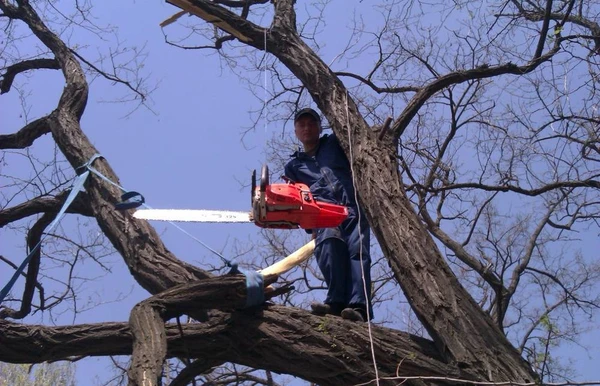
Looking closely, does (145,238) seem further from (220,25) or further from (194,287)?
(220,25)

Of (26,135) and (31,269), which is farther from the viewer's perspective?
(26,135)

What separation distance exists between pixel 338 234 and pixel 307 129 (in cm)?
87

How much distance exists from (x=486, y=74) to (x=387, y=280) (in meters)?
3.23

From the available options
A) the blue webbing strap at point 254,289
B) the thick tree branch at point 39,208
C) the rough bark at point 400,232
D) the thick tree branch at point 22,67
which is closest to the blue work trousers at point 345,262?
the rough bark at point 400,232

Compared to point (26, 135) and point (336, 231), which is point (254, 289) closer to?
point (336, 231)

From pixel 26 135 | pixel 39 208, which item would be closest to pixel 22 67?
pixel 26 135

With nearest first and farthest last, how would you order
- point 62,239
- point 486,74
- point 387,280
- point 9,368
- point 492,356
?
1. point 492,356
2. point 486,74
3. point 62,239
4. point 387,280
5. point 9,368

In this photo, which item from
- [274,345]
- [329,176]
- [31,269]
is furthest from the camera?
[31,269]

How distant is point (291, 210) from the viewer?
3.59 metres

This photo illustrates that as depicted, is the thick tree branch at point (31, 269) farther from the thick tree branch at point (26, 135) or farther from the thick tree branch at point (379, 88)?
the thick tree branch at point (379, 88)

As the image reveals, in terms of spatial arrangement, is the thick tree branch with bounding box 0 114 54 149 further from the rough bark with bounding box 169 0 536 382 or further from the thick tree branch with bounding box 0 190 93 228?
the rough bark with bounding box 169 0 536 382

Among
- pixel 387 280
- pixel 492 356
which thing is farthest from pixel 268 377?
pixel 492 356

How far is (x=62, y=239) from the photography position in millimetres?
6656

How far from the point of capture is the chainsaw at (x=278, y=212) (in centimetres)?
354
